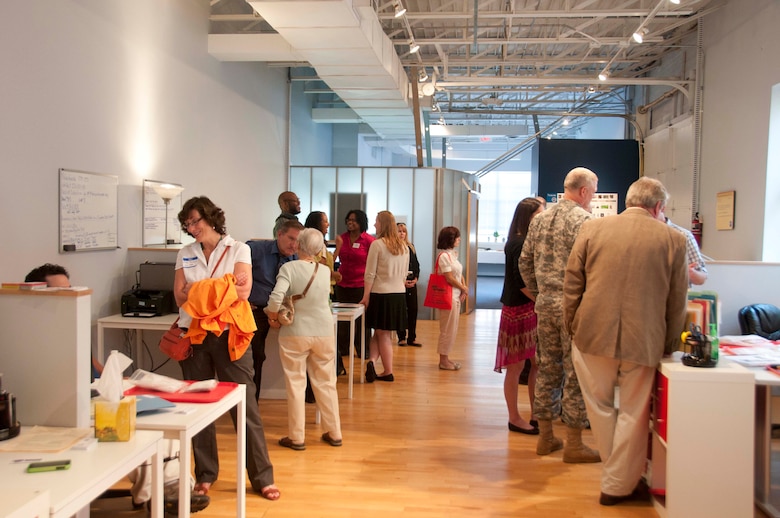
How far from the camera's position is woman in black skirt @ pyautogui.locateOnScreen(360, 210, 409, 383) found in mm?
5914

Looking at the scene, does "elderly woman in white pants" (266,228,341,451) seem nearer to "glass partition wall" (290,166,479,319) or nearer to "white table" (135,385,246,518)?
"white table" (135,385,246,518)

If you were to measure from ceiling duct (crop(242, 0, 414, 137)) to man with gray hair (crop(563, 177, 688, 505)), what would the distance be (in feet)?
12.2

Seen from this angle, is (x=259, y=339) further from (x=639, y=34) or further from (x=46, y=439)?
(x=639, y=34)

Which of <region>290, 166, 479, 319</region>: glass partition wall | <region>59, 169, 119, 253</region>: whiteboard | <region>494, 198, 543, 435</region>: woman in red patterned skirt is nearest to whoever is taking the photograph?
<region>494, 198, 543, 435</region>: woman in red patterned skirt

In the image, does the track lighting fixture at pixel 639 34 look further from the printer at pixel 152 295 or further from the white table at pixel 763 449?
the printer at pixel 152 295

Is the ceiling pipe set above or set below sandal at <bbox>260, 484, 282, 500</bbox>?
above

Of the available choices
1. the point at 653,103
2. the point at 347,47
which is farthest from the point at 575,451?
the point at 653,103

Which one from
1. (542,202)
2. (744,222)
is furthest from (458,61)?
(542,202)

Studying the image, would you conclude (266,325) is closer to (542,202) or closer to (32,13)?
(542,202)

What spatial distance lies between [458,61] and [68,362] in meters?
9.56

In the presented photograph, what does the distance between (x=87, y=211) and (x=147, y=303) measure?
0.93m

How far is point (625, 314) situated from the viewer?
3309 mm

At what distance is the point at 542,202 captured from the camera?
186 inches

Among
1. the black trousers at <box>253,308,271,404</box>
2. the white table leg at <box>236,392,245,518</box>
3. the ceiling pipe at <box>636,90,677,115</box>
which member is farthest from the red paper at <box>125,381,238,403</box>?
the ceiling pipe at <box>636,90,677,115</box>
